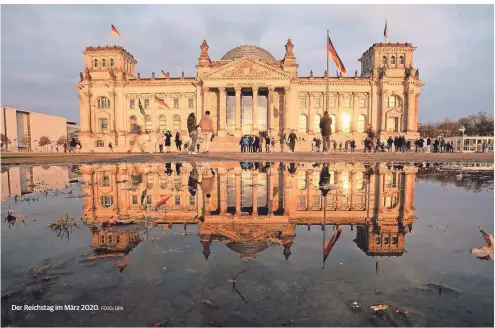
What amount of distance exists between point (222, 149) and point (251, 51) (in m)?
40.4

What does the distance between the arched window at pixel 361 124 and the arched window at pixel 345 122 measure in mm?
1823

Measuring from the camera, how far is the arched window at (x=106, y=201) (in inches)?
196

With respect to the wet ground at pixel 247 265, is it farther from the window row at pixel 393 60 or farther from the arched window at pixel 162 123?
the window row at pixel 393 60

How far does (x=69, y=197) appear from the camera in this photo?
572 cm

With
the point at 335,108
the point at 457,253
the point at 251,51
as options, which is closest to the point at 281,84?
the point at 335,108

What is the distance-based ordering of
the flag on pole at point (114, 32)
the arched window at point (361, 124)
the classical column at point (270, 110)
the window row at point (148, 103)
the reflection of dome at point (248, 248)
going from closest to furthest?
the reflection of dome at point (248, 248)
the flag on pole at point (114, 32)
the classical column at point (270, 110)
the arched window at point (361, 124)
the window row at point (148, 103)

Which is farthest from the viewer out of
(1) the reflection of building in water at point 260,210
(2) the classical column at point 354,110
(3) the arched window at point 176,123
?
(3) the arched window at point 176,123

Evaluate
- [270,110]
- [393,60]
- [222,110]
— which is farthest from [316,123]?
[393,60]

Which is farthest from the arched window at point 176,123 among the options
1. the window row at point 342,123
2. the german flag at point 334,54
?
the german flag at point 334,54

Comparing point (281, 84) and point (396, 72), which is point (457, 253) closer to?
point (281, 84)

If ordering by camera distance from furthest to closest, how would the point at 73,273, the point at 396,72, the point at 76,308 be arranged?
the point at 396,72, the point at 73,273, the point at 76,308

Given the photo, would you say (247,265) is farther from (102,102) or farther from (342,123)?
(102,102)

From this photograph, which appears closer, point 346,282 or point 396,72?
point 346,282

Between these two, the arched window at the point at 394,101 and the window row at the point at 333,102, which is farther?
the window row at the point at 333,102
